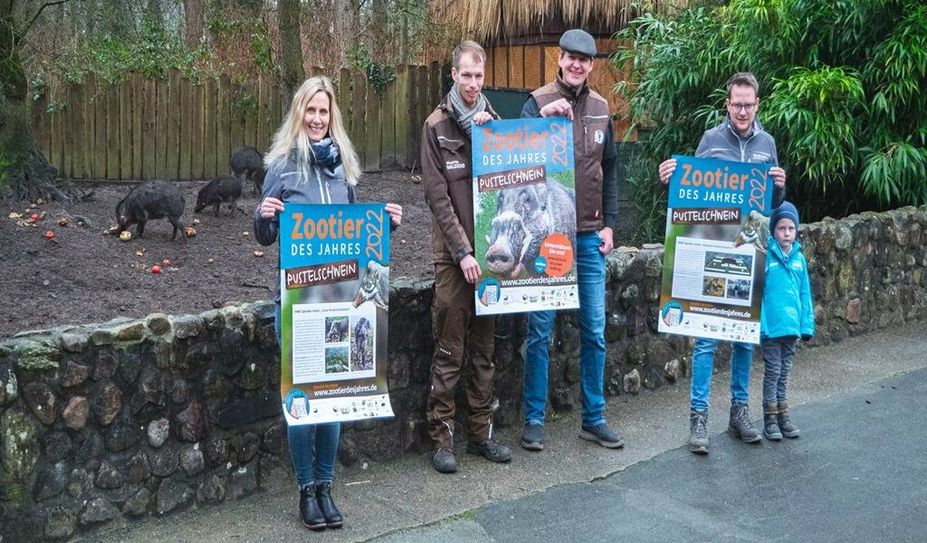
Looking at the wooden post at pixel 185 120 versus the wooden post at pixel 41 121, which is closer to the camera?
the wooden post at pixel 185 120

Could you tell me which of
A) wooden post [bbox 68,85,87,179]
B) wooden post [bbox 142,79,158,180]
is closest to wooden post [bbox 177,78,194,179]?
wooden post [bbox 142,79,158,180]

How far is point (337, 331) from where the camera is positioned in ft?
15.7

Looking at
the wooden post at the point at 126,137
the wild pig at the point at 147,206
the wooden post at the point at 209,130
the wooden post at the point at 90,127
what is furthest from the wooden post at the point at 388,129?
the wild pig at the point at 147,206

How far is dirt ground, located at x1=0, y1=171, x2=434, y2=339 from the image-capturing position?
7.66 meters

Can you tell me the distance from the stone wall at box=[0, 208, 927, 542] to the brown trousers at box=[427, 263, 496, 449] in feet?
0.63

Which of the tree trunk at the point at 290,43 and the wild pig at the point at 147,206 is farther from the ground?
the tree trunk at the point at 290,43

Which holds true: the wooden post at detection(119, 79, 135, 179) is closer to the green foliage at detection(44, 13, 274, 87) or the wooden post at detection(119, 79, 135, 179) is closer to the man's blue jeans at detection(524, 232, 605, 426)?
the green foliage at detection(44, 13, 274, 87)

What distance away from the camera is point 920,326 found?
928 cm

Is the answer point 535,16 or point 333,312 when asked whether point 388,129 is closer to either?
point 535,16

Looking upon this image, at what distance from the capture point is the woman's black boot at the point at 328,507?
481cm

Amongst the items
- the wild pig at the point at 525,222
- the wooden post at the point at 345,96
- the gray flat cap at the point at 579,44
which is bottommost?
the wild pig at the point at 525,222

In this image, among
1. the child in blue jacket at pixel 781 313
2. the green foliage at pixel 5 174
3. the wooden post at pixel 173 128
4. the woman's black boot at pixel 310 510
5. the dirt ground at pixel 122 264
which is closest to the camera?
the woman's black boot at pixel 310 510

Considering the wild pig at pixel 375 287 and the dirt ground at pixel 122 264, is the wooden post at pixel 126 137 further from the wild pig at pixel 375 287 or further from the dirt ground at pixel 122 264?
the wild pig at pixel 375 287

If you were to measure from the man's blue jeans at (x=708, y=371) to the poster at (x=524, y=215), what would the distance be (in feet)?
2.85
